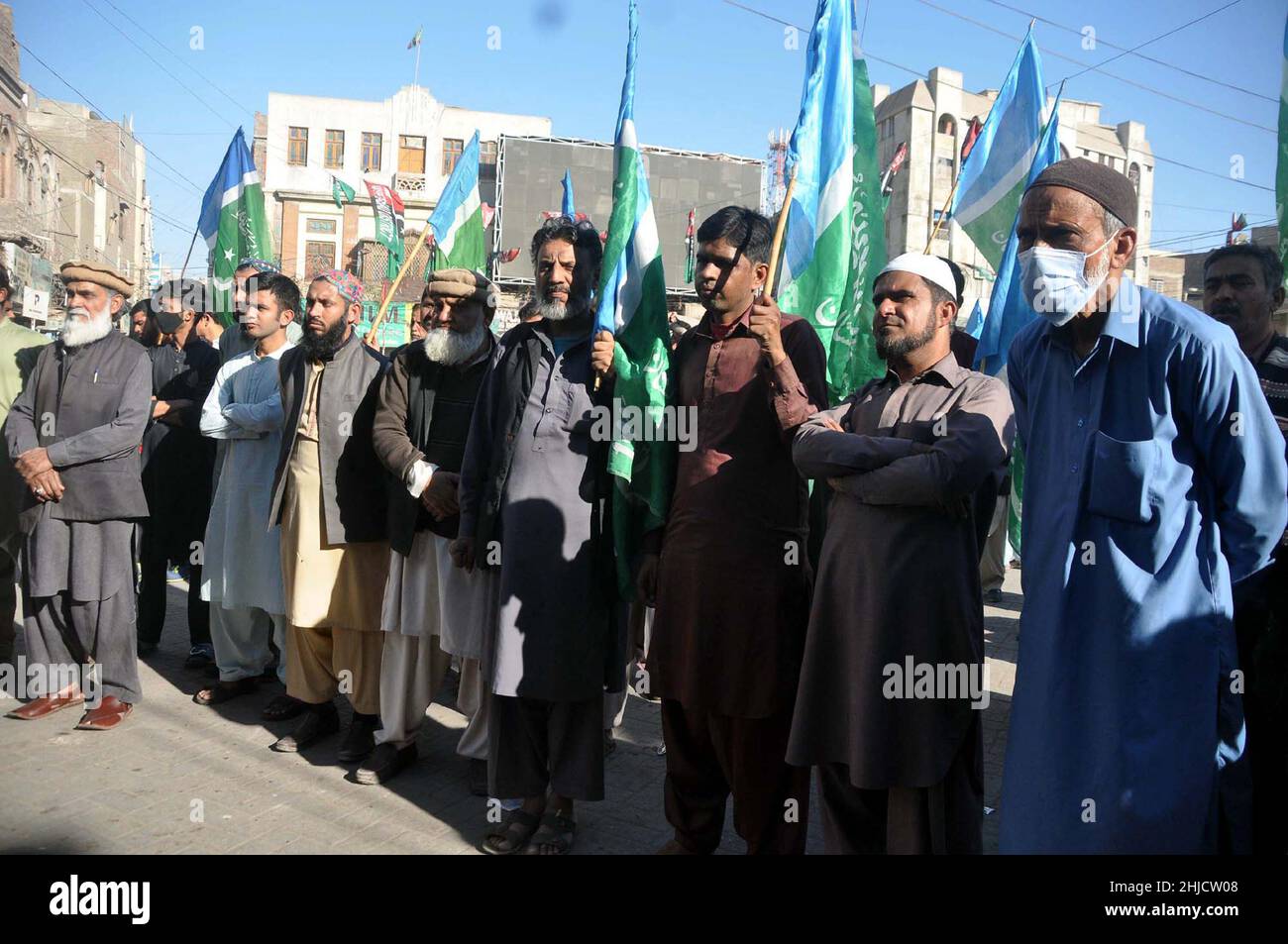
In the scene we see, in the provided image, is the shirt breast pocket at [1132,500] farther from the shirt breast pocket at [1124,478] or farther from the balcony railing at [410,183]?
the balcony railing at [410,183]

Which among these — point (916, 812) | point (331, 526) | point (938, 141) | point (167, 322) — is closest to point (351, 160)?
point (938, 141)

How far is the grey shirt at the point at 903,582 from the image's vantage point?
253 cm

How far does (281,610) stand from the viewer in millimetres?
4875

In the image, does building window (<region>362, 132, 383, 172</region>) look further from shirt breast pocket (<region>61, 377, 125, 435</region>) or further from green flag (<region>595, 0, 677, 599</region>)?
green flag (<region>595, 0, 677, 599</region>)

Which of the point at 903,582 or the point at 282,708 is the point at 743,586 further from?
the point at 282,708

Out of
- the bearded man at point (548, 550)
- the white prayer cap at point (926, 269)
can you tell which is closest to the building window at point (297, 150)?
the bearded man at point (548, 550)

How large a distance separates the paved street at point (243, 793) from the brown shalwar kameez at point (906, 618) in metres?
1.07

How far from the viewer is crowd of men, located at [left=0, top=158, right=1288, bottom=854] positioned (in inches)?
87.7

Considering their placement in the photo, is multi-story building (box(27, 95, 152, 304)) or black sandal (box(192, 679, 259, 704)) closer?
black sandal (box(192, 679, 259, 704))

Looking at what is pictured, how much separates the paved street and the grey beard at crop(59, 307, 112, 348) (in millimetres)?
1964

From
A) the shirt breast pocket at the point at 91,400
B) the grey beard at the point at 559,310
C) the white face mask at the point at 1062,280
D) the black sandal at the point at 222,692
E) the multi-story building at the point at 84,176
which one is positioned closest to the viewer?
the white face mask at the point at 1062,280

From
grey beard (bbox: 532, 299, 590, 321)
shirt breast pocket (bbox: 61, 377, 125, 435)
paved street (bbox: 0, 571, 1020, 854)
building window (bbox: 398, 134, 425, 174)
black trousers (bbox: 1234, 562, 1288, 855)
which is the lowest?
paved street (bbox: 0, 571, 1020, 854)

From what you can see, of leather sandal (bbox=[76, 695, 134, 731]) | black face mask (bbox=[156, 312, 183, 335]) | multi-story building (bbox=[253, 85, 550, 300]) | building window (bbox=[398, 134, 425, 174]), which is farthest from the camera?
building window (bbox=[398, 134, 425, 174])

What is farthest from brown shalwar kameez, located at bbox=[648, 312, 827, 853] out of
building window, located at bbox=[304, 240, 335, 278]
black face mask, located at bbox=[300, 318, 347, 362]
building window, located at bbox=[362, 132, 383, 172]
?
building window, located at bbox=[362, 132, 383, 172]
